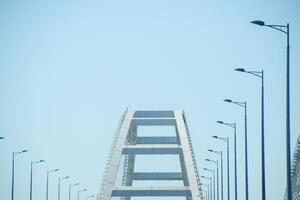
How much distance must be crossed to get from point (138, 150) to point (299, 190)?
28.8 metres

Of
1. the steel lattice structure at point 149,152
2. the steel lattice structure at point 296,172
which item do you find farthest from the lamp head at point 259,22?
the steel lattice structure at point 149,152

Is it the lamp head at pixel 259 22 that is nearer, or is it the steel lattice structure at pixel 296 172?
the lamp head at pixel 259 22

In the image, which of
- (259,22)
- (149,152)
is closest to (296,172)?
(149,152)

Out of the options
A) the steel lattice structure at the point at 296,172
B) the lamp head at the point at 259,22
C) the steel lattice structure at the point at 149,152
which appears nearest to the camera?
the lamp head at the point at 259,22

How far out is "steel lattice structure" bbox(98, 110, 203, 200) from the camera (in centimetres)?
9631

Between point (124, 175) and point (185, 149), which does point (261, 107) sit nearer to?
point (185, 149)

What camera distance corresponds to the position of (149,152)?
10088 cm

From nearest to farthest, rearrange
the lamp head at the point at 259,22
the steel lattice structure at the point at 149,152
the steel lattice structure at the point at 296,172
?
the lamp head at the point at 259,22 < the steel lattice structure at the point at 296,172 < the steel lattice structure at the point at 149,152

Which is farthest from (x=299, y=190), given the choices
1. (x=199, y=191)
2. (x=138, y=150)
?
(x=138, y=150)

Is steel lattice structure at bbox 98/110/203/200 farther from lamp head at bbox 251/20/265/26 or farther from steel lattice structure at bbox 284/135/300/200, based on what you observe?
lamp head at bbox 251/20/265/26

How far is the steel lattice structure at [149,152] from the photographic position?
96.3 meters

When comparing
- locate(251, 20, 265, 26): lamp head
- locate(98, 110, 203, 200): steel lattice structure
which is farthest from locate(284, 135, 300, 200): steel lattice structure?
locate(251, 20, 265, 26): lamp head

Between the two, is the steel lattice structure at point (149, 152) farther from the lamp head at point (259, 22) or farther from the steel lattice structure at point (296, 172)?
the lamp head at point (259, 22)

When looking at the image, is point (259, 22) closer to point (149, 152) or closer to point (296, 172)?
point (296, 172)
